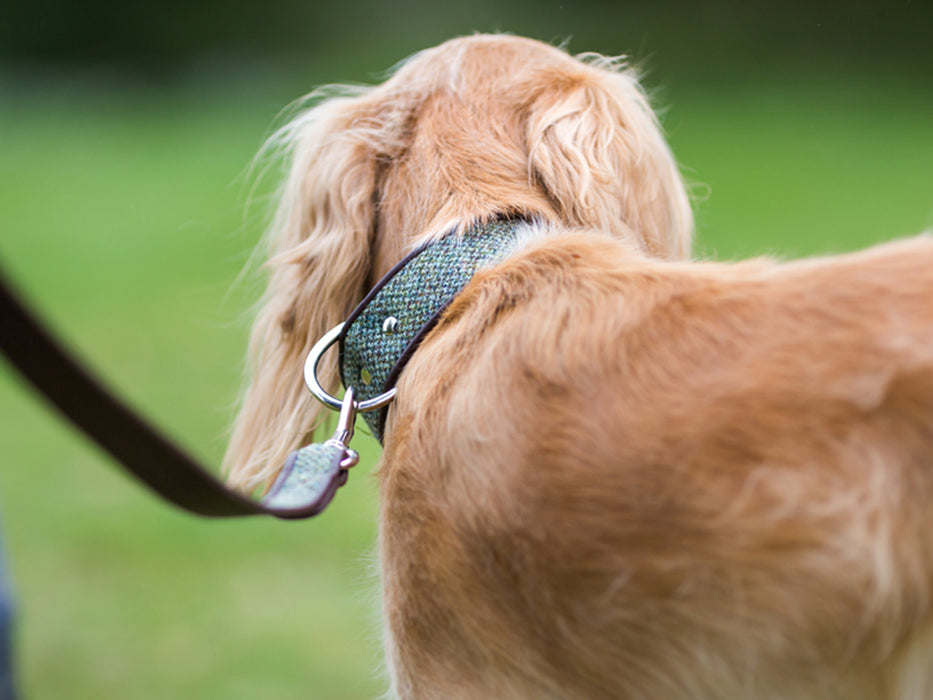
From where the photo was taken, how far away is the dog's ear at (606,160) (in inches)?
71.5

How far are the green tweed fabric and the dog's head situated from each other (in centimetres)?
47

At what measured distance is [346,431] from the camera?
1.54 meters

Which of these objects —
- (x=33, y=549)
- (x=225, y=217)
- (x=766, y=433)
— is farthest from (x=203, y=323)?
(x=766, y=433)

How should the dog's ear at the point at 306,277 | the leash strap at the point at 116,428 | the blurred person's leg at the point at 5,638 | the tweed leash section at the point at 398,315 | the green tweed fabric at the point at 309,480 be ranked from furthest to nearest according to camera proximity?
the dog's ear at the point at 306,277 < the blurred person's leg at the point at 5,638 < the tweed leash section at the point at 398,315 < the green tweed fabric at the point at 309,480 < the leash strap at the point at 116,428

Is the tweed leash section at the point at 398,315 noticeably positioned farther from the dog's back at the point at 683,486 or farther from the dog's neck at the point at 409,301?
the dog's back at the point at 683,486

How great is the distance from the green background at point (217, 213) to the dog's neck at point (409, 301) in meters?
0.48

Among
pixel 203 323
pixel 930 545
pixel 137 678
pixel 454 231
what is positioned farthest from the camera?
pixel 203 323

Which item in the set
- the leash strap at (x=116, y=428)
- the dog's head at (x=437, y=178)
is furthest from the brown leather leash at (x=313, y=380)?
the dog's head at (x=437, y=178)

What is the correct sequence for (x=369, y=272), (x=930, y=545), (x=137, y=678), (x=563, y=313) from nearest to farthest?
(x=930, y=545), (x=563, y=313), (x=369, y=272), (x=137, y=678)

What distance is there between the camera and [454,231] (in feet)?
5.58

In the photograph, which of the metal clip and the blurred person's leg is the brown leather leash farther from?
the blurred person's leg

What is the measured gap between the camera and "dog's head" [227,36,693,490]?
1.83 m

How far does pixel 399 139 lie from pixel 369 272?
11.9 inches

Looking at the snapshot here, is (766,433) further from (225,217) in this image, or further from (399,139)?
(225,217)
